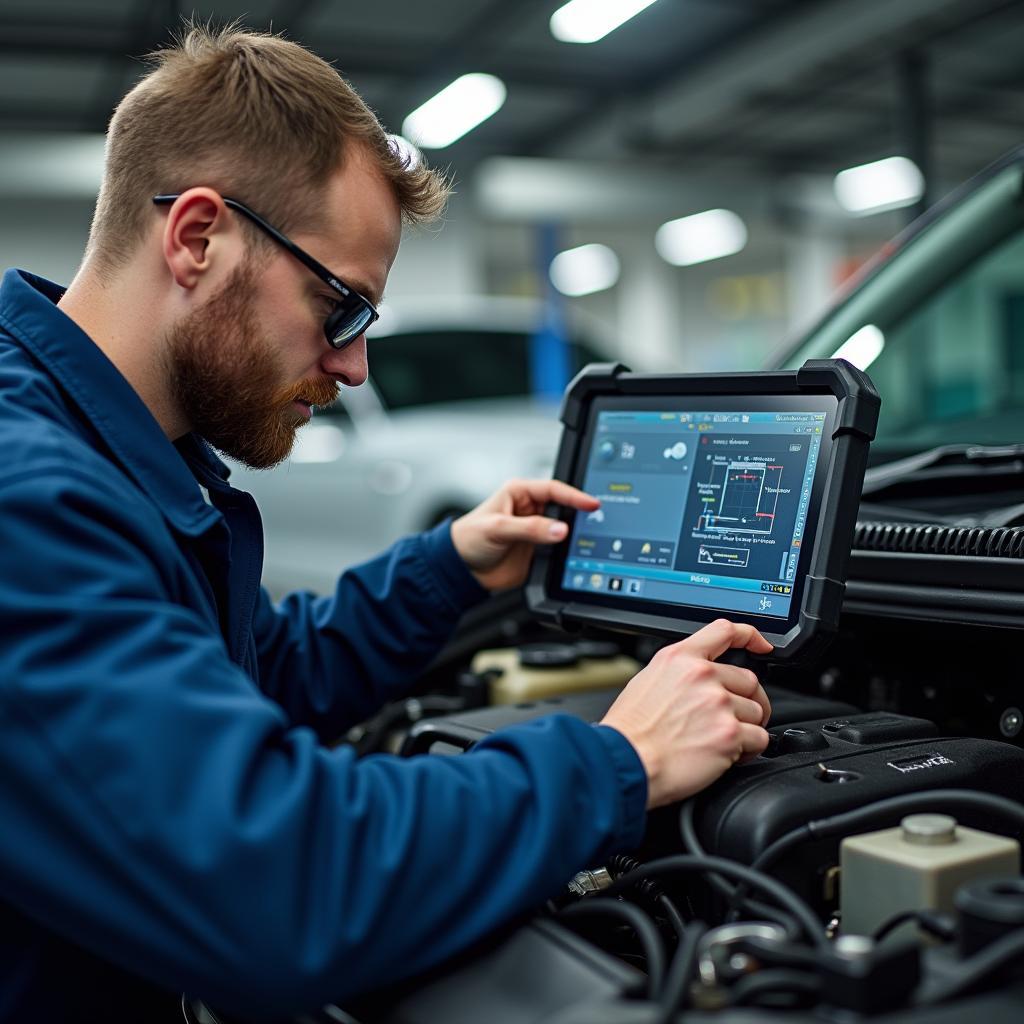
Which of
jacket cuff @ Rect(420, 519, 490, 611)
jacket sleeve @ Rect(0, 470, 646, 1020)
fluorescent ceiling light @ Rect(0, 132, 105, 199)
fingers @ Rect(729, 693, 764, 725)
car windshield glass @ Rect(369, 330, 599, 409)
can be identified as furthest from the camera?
fluorescent ceiling light @ Rect(0, 132, 105, 199)

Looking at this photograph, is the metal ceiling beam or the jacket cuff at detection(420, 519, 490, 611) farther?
the metal ceiling beam

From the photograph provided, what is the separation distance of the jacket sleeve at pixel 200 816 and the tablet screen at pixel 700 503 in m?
0.43

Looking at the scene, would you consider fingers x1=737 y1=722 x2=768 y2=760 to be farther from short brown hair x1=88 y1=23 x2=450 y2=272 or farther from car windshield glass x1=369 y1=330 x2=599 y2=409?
car windshield glass x1=369 y1=330 x2=599 y2=409

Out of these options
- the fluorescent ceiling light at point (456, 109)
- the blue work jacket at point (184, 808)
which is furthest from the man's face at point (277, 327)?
the fluorescent ceiling light at point (456, 109)

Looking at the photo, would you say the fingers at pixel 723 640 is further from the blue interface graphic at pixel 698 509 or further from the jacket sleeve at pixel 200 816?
the jacket sleeve at pixel 200 816

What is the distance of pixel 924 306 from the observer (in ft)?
6.78

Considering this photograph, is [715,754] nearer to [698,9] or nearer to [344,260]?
[344,260]

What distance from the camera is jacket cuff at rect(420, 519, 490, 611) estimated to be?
1638mm

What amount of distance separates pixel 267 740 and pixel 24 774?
168mm

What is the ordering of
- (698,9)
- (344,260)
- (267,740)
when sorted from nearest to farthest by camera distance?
(267,740) → (344,260) → (698,9)

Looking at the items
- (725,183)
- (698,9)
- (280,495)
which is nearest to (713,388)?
(280,495)

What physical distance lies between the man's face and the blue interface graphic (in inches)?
15.4

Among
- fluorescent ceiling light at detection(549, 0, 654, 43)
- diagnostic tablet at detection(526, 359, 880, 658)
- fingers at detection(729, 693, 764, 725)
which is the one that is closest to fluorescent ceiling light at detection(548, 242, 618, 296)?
fluorescent ceiling light at detection(549, 0, 654, 43)

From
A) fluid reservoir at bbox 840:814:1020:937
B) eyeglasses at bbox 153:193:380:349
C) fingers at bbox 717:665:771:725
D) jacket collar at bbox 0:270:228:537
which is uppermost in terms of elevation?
eyeglasses at bbox 153:193:380:349
